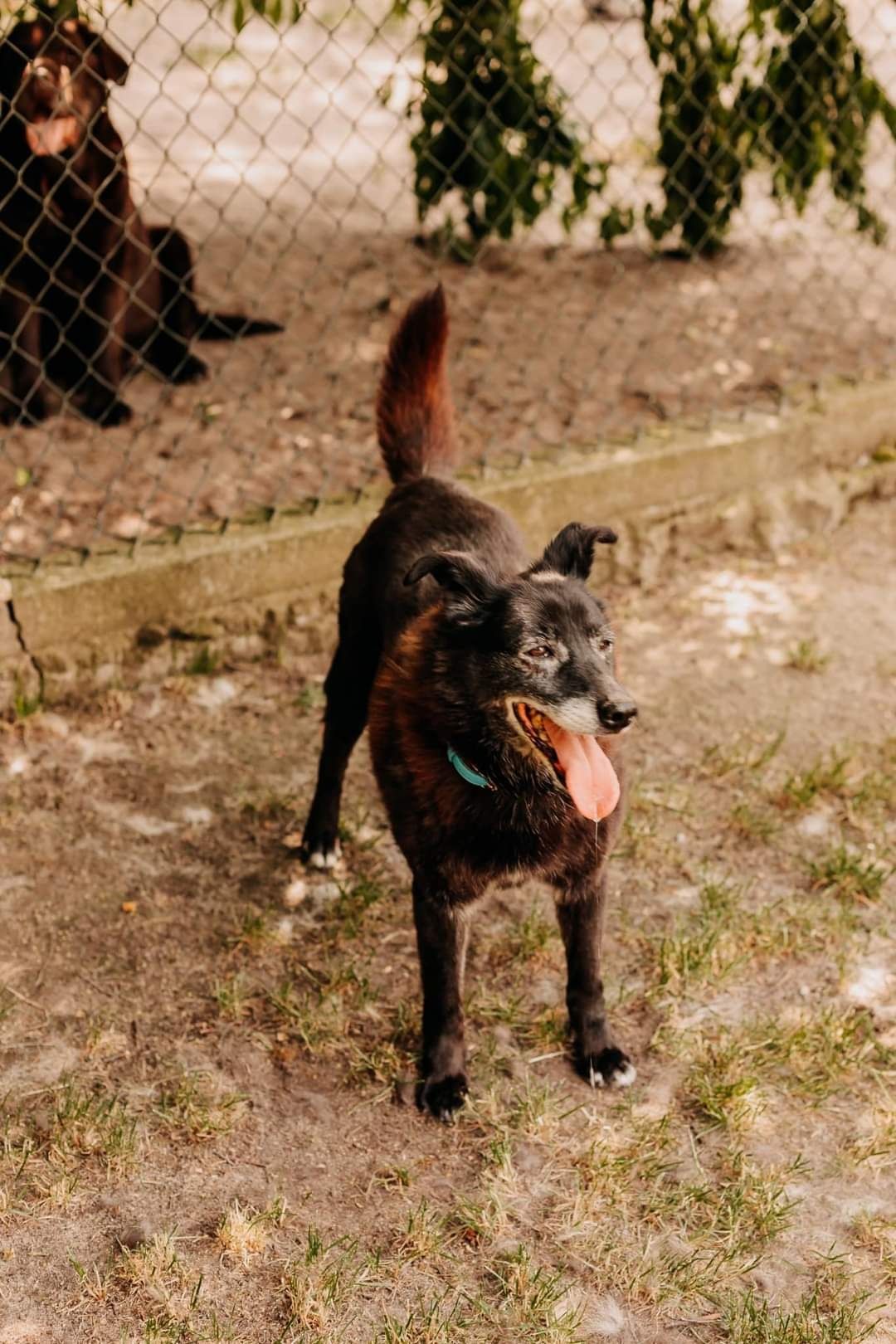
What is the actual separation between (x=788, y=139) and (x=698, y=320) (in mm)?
774

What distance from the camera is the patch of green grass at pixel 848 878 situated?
3.34 metres

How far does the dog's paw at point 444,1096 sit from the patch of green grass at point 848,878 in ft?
3.65

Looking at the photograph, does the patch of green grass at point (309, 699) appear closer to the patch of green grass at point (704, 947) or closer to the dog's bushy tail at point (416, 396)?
the dog's bushy tail at point (416, 396)

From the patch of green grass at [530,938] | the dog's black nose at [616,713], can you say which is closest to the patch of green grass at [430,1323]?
the patch of green grass at [530,938]

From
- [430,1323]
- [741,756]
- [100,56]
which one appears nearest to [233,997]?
[430,1323]

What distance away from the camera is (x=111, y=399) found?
459cm

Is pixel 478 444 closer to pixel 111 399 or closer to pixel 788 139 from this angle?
pixel 111 399

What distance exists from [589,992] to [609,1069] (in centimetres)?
16

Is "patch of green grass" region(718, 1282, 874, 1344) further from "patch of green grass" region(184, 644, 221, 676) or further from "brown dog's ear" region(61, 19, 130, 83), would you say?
"brown dog's ear" region(61, 19, 130, 83)

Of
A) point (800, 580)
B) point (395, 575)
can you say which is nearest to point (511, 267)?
point (800, 580)

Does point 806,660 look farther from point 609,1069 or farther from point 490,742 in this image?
point 490,742

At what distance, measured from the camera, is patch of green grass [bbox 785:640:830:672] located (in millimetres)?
4250

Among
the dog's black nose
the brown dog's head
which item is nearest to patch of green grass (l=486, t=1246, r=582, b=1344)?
the dog's black nose

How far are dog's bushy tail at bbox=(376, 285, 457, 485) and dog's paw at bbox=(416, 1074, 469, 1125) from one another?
4.61ft
